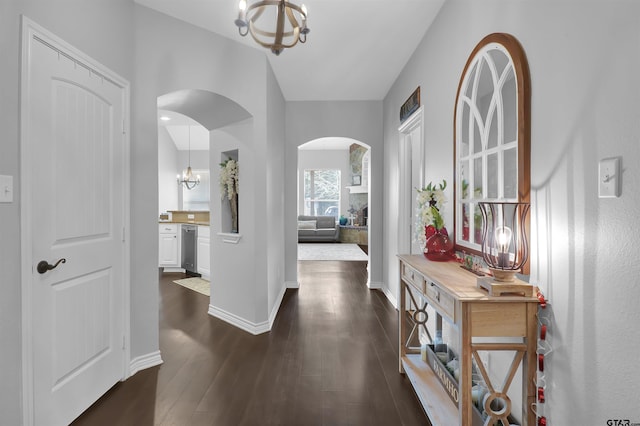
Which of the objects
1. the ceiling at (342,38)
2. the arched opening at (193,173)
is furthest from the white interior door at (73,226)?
the ceiling at (342,38)

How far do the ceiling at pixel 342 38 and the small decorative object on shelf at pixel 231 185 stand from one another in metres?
1.20

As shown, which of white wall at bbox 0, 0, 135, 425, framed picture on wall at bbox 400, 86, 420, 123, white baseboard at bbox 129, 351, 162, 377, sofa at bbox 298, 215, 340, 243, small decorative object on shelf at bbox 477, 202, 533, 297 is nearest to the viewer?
small decorative object on shelf at bbox 477, 202, 533, 297

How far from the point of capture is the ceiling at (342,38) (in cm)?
273

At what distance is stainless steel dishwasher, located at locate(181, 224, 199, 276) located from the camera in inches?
227

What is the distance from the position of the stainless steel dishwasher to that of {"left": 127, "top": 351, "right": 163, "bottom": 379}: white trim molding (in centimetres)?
308

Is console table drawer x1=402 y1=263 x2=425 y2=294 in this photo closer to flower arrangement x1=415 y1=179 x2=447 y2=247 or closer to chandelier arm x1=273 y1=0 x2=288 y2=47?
flower arrangement x1=415 y1=179 x2=447 y2=247

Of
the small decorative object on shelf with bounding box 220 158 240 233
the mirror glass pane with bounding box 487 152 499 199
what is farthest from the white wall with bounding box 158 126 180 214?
the mirror glass pane with bounding box 487 152 499 199

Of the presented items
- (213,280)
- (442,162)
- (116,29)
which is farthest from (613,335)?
(213,280)

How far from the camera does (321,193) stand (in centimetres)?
1155

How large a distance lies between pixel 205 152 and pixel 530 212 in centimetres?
921

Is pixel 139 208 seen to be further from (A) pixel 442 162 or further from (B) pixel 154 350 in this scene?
(A) pixel 442 162

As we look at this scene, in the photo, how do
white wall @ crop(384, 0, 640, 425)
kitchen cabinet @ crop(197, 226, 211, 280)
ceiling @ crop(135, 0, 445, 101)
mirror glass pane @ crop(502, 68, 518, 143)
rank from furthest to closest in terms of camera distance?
kitchen cabinet @ crop(197, 226, 211, 280) → ceiling @ crop(135, 0, 445, 101) → mirror glass pane @ crop(502, 68, 518, 143) → white wall @ crop(384, 0, 640, 425)

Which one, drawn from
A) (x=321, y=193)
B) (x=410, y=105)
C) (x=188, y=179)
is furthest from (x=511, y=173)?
(x=321, y=193)

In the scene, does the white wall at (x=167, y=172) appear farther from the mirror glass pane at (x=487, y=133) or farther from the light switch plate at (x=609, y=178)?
the light switch plate at (x=609, y=178)
